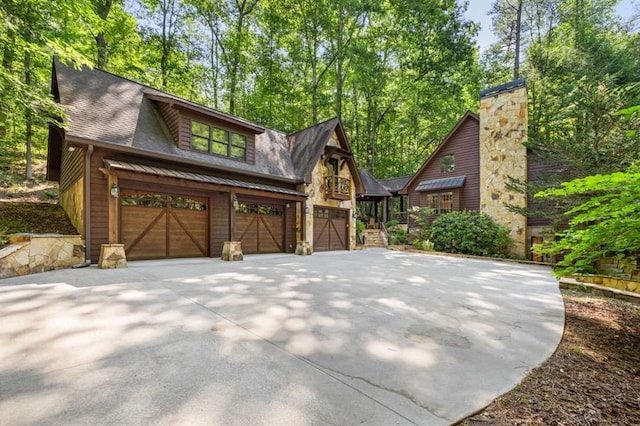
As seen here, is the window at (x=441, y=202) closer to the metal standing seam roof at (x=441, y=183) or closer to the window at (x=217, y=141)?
the metal standing seam roof at (x=441, y=183)

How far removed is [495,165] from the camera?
1427cm

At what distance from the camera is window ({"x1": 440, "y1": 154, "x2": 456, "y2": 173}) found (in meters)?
17.3

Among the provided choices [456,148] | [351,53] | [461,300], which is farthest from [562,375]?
[351,53]

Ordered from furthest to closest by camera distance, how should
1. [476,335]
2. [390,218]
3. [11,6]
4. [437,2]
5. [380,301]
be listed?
[390,218]
[437,2]
[11,6]
[380,301]
[476,335]

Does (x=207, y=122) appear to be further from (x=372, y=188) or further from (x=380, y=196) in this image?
(x=380, y=196)

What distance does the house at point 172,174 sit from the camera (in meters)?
7.98

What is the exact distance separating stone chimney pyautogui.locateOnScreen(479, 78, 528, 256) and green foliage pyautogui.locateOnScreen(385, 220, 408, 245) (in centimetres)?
520

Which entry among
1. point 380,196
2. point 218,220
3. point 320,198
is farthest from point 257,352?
point 380,196

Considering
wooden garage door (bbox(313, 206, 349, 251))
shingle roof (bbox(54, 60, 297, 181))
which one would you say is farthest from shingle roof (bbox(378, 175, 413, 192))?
shingle roof (bbox(54, 60, 297, 181))

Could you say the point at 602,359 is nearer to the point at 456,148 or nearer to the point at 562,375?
the point at 562,375

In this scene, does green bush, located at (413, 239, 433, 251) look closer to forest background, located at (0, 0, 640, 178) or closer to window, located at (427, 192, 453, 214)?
window, located at (427, 192, 453, 214)

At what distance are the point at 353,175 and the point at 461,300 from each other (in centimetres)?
1179

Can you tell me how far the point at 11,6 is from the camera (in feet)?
21.6

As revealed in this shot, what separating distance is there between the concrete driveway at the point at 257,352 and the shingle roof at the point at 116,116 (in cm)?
459
